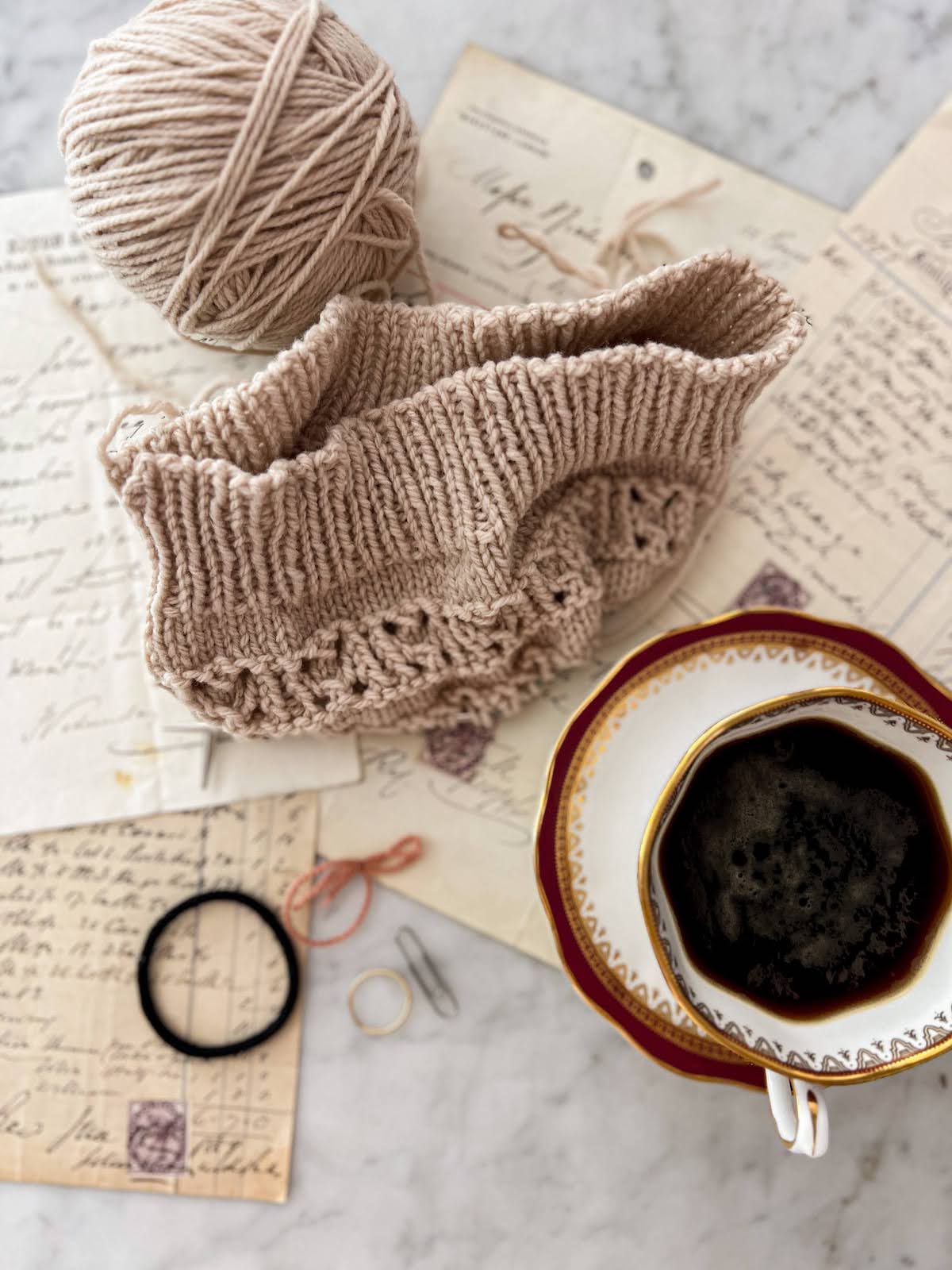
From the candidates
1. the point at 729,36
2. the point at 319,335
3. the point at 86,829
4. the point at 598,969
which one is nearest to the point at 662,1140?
the point at 598,969

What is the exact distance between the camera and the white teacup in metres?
0.46

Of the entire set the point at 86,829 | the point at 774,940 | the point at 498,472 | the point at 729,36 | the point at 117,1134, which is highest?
the point at 729,36

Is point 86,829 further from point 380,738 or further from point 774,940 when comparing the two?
point 774,940

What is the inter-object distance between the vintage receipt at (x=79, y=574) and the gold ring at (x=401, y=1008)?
0.44 ft

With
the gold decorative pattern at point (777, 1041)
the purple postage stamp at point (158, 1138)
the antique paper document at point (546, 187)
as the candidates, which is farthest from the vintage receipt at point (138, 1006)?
the antique paper document at point (546, 187)

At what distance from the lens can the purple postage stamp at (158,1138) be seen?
627 millimetres

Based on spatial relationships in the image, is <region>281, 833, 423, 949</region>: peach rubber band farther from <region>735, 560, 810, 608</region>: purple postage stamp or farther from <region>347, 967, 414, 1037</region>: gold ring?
<region>735, 560, 810, 608</region>: purple postage stamp

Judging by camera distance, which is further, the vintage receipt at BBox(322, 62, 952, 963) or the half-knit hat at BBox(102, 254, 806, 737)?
the vintage receipt at BBox(322, 62, 952, 963)

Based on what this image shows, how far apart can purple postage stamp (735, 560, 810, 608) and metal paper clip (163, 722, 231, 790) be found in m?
0.37

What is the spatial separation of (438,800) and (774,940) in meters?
0.23

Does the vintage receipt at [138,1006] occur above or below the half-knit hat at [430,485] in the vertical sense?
below

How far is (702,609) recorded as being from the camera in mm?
634

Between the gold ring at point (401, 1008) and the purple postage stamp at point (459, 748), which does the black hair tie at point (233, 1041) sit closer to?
the gold ring at point (401, 1008)

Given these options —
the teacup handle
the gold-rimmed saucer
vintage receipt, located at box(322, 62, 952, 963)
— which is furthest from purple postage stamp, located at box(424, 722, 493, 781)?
the teacup handle
